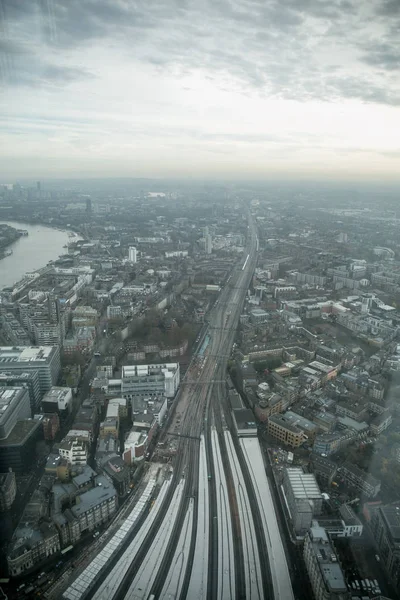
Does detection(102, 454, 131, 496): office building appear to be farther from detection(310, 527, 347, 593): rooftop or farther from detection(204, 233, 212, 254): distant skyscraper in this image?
detection(204, 233, 212, 254): distant skyscraper

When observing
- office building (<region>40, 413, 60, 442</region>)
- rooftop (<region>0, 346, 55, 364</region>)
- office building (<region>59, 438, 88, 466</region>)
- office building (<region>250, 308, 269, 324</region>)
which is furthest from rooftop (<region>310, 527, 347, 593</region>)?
office building (<region>250, 308, 269, 324</region>)

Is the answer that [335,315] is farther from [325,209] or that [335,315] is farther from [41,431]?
[325,209]

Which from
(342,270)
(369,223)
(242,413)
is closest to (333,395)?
(242,413)

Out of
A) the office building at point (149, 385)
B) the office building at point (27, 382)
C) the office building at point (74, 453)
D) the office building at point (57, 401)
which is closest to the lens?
the office building at point (74, 453)

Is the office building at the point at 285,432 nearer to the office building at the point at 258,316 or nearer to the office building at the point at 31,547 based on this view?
the office building at the point at 31,547

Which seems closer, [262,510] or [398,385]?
[262,510]

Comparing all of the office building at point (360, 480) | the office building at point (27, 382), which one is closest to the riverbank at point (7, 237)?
the office building at point (27, 382)

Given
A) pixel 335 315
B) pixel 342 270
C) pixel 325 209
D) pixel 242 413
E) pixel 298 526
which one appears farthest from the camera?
pixel 325 209
